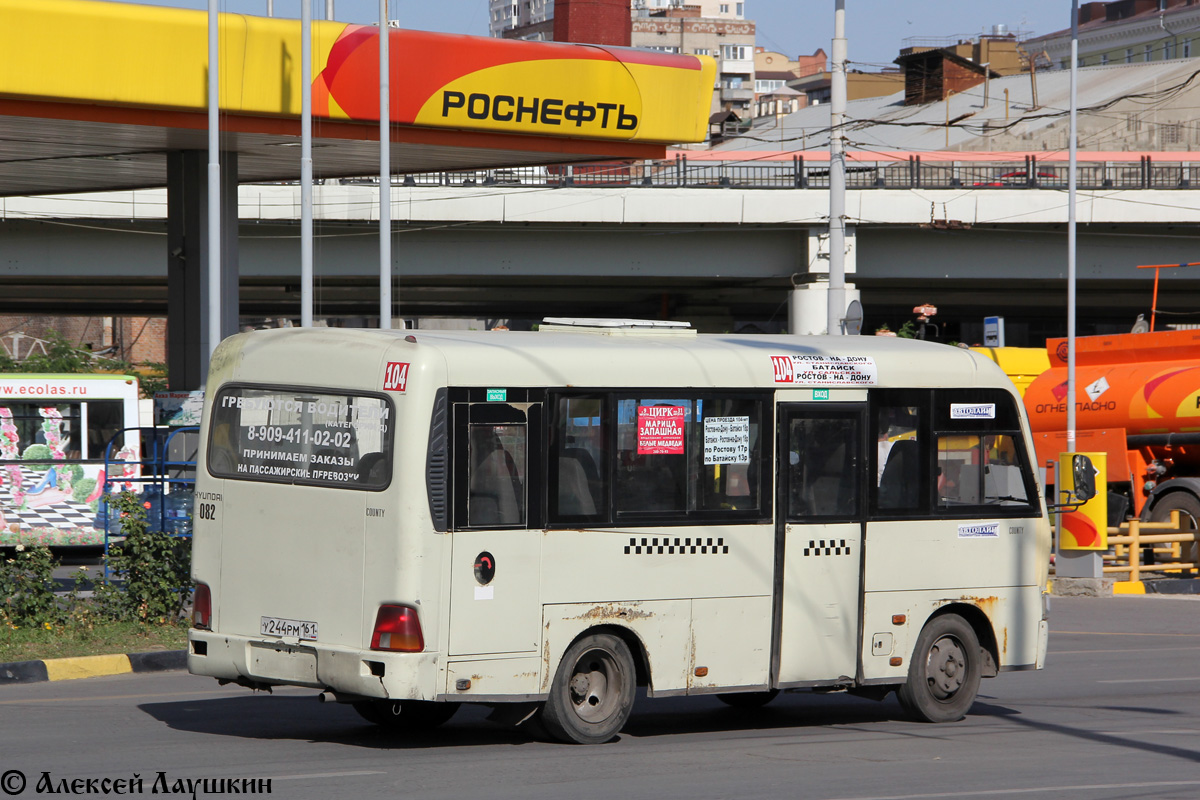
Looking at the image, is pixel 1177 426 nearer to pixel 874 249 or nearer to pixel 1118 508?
pixel 1118 508

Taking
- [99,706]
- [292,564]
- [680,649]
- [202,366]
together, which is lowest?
[99,706]

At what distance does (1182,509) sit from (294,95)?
1523 centimetres

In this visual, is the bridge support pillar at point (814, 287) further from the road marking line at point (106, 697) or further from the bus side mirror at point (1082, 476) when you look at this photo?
the road marking line at point (106, 697)

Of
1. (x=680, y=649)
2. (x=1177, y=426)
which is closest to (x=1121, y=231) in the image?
(x=1177, y=426)

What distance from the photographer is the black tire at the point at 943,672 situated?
1020 centimetres

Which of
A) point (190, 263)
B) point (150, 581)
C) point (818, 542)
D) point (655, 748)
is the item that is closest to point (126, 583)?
point (150, 581)

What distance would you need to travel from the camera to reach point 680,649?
Answer: 9.20 metres

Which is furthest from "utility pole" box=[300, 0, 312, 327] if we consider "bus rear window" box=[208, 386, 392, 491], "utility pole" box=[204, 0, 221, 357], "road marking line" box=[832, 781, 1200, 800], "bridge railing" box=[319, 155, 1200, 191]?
"bridge railing" box=[319, 155, 1200, 191]

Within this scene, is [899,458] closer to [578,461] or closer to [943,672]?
[943,672]

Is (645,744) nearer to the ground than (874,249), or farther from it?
nearer to the ground

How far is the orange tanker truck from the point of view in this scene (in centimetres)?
2311

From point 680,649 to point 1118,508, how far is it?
52.8 feet

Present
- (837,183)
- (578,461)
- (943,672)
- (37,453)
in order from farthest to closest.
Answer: (37,453), (837,183), (943,672), (578,461)

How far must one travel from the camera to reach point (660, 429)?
364 inches
